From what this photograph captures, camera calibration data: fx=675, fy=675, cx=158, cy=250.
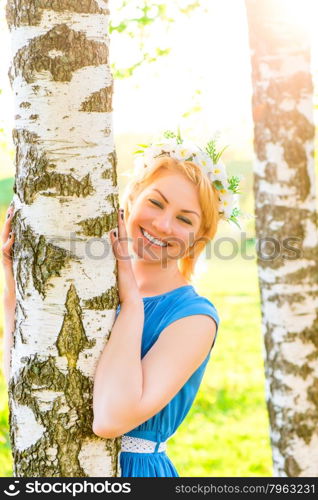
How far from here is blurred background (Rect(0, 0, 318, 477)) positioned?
429cm

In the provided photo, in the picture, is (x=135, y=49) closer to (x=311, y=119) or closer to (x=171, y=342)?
(x=311, y=119)

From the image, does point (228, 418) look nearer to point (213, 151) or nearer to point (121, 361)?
point (213, 151)

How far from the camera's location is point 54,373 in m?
2.18

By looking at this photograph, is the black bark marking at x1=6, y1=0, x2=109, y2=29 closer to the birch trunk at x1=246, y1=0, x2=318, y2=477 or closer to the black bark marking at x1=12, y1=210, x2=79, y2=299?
the black bark marking at x1=12, y1=210, x2=79, y2=299

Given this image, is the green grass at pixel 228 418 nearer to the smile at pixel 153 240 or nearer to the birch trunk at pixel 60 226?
the smile at pixel 153 240

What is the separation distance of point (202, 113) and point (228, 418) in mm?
4677

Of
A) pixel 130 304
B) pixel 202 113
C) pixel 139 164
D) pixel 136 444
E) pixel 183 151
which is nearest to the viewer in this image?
pixel 130 304

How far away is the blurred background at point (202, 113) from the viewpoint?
4.29m

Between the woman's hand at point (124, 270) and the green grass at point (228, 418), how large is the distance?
3182 millimetres

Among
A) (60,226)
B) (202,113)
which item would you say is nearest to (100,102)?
(60,226)

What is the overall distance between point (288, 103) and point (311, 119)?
0.18 metres

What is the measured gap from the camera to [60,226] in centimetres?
215

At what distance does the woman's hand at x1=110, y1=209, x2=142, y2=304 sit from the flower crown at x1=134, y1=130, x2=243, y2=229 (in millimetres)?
720

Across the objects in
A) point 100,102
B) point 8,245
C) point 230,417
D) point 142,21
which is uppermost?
point 142,21
